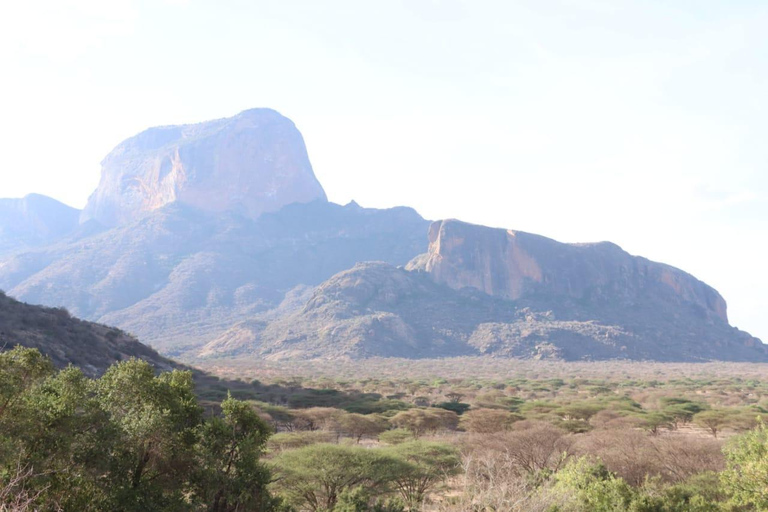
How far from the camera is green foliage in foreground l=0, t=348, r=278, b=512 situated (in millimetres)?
9180

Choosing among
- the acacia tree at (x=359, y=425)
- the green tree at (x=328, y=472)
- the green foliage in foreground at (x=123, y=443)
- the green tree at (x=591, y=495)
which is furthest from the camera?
the acacia tree at (x=359, y=425)

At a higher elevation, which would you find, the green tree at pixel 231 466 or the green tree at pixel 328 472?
the green tree at pixel 231 466

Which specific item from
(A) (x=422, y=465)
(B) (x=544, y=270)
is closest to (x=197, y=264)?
(B) (x=544, y=270)

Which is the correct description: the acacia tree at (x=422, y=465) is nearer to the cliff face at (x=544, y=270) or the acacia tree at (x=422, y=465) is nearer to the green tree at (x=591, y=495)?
the green tree at (x=591, y=495)

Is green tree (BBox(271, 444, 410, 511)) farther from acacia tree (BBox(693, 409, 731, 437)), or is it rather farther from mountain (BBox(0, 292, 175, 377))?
mountain (BBox(0, 292, 175, 377))

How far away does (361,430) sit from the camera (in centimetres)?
3069

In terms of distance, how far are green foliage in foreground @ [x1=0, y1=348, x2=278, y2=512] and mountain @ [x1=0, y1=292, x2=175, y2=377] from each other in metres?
29.7

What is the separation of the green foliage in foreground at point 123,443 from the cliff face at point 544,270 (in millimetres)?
128994

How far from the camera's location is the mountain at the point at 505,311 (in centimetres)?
10931

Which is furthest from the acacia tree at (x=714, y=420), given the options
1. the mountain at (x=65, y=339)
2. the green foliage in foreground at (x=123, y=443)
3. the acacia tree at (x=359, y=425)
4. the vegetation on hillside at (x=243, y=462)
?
the mountain at (x=65, y=339)

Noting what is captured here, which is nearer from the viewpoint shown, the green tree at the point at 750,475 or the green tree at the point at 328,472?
the green tree at the point at 750,475

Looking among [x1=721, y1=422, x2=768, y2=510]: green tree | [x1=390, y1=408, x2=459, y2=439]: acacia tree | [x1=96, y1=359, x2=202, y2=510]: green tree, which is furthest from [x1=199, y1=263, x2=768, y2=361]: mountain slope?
[x1=96, y1=359, x2=202, y2=510]: green tree

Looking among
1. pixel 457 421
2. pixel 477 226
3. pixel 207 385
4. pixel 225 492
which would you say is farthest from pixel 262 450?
→ pixel 477 226

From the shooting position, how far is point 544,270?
142 meters
